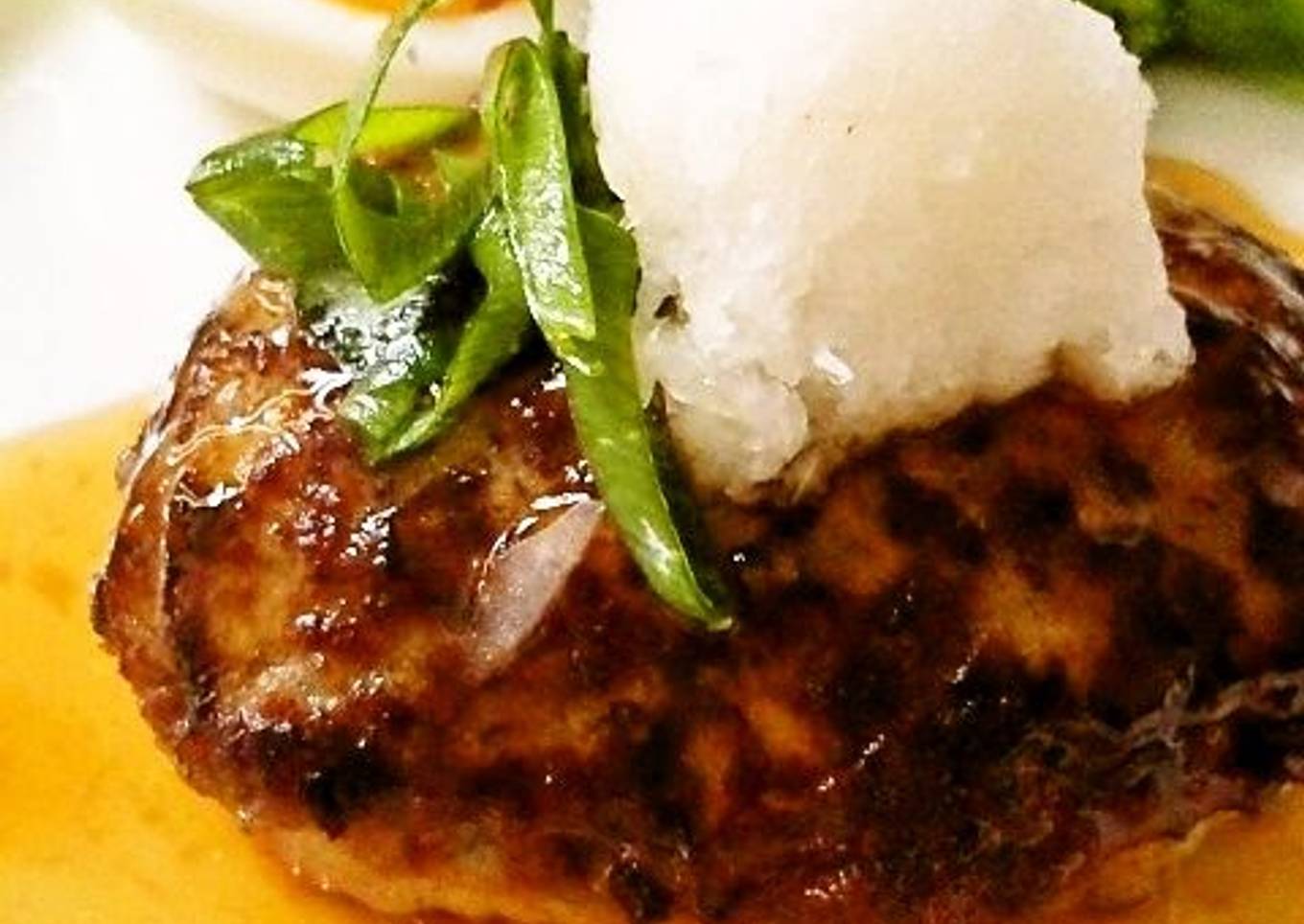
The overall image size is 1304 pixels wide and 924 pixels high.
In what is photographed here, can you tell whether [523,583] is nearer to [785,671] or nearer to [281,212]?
[785,671]

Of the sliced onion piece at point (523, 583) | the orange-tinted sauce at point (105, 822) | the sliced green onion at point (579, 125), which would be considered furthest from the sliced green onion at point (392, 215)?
the orange-tinted sauce at point (105, 822)

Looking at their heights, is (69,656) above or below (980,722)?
below

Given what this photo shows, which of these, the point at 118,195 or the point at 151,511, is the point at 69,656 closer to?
the point at 151,511

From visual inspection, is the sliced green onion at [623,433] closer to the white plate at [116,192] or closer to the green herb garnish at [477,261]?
the green herb garnish at [477,261]

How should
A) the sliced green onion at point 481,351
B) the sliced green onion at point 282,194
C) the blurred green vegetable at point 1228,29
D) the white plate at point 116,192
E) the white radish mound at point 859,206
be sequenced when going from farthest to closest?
the blurred green vegetable at point 1228,29, the white plate at point 116,192, the sliced green onion at point 282,194, the sliced green onion at point 481,351, the white radish mound at point 859,206

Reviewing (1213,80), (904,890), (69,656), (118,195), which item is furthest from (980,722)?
(118,195)
